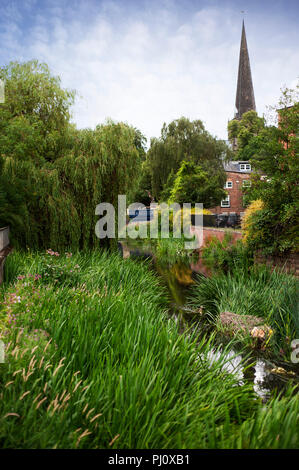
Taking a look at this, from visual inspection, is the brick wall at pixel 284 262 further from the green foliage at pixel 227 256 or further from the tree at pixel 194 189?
the tree at pixel 194 189

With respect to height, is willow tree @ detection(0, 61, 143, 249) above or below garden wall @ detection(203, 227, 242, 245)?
above

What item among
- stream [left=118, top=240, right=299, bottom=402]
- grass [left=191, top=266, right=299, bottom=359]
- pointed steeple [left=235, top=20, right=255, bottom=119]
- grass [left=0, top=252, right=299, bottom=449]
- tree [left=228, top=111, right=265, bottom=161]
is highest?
pointed steeple [left=235, top=20, right=255, bottom=119]

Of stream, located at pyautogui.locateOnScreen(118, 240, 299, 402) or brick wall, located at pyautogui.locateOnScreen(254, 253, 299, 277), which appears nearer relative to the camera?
stream, located at pyautogui.locateOnScreen(118, 240, 299, 402)

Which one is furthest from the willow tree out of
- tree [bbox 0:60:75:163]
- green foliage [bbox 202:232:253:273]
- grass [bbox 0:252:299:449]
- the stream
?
green foliage [bbox 202:232:253:273]

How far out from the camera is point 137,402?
190 centimetres

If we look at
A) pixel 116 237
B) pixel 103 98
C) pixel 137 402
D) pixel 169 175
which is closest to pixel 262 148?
pixel 116 237

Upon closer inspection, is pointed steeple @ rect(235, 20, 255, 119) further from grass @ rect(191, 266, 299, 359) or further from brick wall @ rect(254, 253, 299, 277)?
grass @ rect(191, 266, 299, 359)

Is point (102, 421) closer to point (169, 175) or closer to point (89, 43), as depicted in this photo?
point (89, 43)

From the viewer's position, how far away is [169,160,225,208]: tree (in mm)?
21688

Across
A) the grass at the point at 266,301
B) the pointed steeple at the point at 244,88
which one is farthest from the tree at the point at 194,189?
the pointed steeple at the point at 244,88

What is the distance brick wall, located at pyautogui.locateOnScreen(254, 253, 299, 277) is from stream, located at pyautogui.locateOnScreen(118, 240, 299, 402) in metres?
2.17

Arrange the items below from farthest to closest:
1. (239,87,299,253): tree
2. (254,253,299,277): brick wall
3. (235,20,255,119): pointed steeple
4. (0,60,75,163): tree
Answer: (235,20,255,119): pointed steeple → (0,60,75,163): tree → (254,253,299,277): brick wall → (239,87,299,253): tree

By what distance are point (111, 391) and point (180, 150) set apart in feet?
83.6

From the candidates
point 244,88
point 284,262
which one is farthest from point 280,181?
point 244,88
